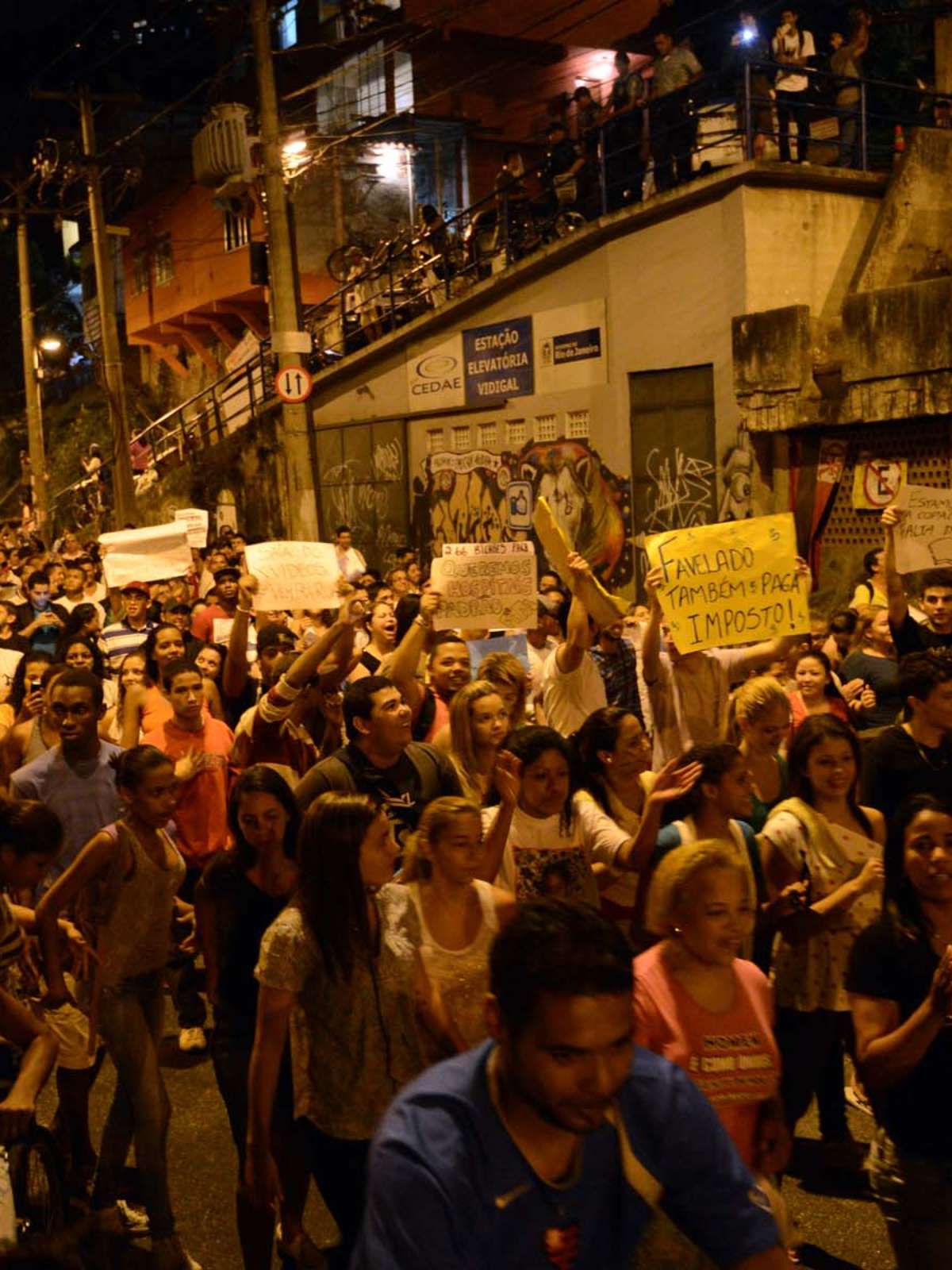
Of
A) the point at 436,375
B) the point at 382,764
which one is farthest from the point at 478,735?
the point at 436,375

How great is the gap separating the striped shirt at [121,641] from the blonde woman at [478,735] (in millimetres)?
5019

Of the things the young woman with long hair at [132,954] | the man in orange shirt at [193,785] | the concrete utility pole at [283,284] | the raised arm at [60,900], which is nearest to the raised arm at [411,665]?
the man in orange shirt at [193,785]

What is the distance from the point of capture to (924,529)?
813 centimetres

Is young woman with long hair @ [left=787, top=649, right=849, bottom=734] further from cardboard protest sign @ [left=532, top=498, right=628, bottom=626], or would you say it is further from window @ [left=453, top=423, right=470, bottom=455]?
window @ [left=453, top=423, right=470, bottom=455]

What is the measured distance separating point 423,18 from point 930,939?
28848 mm

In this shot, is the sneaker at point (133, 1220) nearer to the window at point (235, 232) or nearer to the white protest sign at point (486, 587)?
the white protest sign at point (486, 587)

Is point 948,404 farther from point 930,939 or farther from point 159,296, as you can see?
point 159,296

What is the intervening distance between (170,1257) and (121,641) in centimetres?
644

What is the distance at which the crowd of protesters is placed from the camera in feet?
7.00

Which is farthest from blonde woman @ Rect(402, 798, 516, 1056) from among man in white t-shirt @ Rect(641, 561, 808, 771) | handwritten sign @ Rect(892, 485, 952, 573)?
handwritten sign @ Rect(892, 485, 952, 573)

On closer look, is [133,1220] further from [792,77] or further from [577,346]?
[792,77]

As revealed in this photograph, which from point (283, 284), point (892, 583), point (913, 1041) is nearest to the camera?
point (913, 1041)

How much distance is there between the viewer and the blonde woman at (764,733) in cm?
557

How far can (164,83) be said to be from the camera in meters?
47.3
